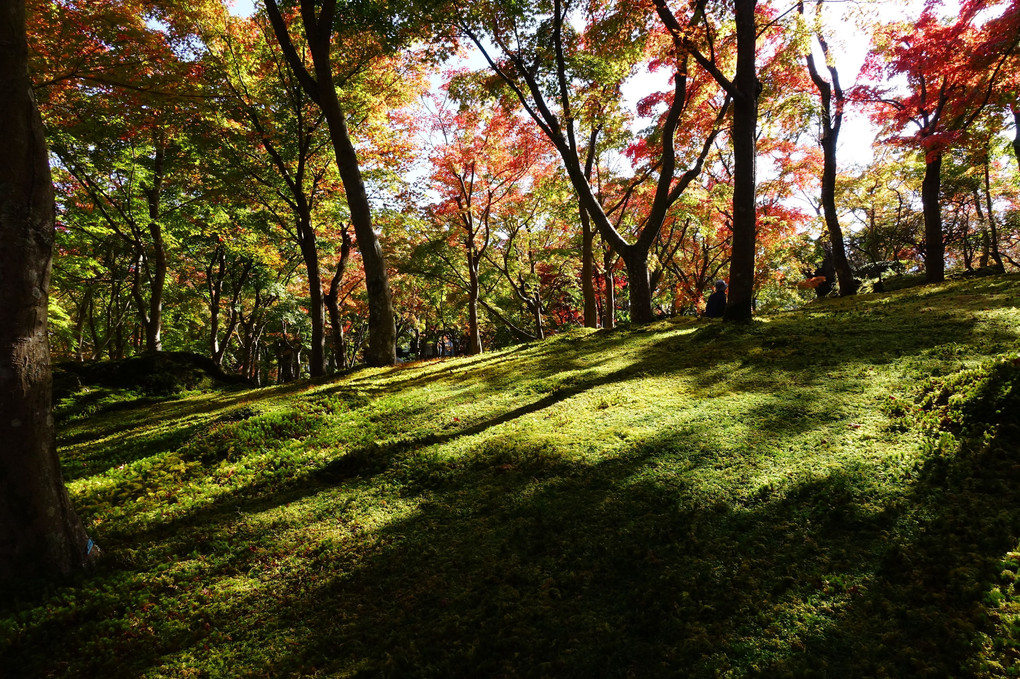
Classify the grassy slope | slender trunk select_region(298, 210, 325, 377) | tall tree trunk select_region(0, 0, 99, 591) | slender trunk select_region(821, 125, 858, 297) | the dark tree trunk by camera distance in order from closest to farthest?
the grassy slope < tall tree trunk select_region(0, 0, 99, 591) < slender trunk select_region(298, 210, 325, 377) < slender trunk select_region(821, 125, 858, 297) < the dark tree trunk

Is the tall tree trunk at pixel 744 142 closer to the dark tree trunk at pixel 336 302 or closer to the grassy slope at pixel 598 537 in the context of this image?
the grassy slope at pixel 598 537

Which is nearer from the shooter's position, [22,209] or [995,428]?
[22,209]

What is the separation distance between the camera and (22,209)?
8.67 ft

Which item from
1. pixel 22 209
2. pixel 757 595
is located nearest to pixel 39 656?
pixel 22 209

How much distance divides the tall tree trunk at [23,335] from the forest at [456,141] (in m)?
5.29

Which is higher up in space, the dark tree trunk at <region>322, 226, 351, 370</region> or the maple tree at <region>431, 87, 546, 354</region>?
the maple tree at <region>431, 87, 546, 354</region>

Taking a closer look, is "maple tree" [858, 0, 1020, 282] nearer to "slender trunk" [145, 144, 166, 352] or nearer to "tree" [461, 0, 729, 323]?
"tree" [461, 0, 729, 323]

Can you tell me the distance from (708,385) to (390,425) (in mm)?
4023

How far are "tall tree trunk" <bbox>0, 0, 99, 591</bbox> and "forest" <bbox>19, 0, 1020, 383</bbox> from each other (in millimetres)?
5286

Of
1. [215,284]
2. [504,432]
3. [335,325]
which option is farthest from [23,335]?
[215,284]

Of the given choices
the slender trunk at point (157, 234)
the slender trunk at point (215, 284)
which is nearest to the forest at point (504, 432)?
the slender trunk at point (157, 234)

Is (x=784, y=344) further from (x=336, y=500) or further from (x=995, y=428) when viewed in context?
(x=336, y=500)

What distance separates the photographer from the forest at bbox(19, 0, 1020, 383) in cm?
854

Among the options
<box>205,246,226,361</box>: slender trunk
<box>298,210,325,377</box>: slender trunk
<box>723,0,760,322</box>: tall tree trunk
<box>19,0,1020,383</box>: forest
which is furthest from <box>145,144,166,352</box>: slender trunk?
<box>723,0,760,322</box>: tall tree trunk
